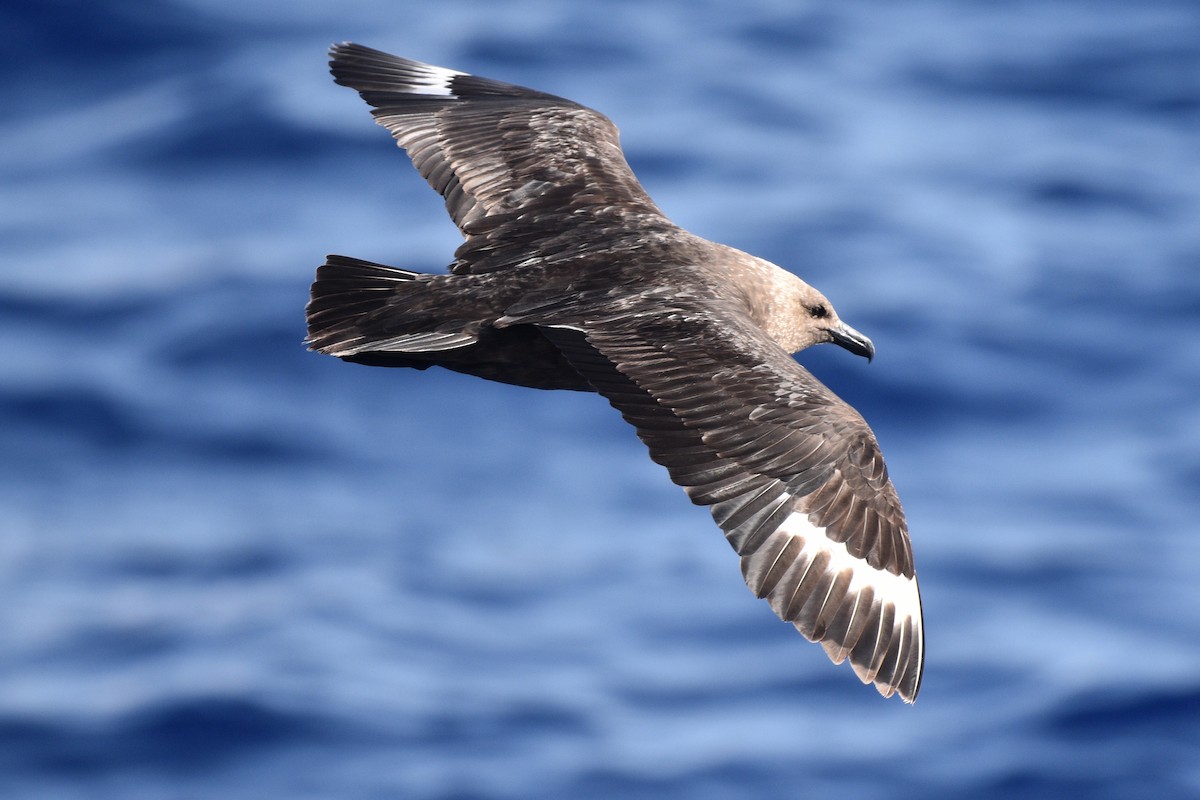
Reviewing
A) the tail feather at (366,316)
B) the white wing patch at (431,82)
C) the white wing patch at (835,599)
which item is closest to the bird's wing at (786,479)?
→ the white wing patch at (835,599)

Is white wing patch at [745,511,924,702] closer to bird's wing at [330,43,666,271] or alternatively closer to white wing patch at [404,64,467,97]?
bird's wing at [330,43,666,271]

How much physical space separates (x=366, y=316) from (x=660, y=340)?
1147 mm

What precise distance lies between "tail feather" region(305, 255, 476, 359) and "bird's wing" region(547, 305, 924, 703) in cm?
63

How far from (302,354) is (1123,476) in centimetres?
850

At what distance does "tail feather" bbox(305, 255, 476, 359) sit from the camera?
6.71m

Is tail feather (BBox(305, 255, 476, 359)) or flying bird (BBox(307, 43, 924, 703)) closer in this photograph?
flying bird (BBox(307, 43, 924, 703))

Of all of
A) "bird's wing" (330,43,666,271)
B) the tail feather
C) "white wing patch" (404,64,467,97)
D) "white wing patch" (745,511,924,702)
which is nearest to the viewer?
"white wing patch" (745,511,924,702)

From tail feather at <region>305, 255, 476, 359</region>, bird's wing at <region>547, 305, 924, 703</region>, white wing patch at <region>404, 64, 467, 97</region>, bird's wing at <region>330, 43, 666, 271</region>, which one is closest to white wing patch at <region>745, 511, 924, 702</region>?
bird's wing at <region>547, 305, 924, 703</region>

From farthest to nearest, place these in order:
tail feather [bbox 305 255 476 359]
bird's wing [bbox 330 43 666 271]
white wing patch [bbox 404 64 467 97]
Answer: white wing patch [bbox 404 64 467 97], bird's wing [bbox 330 43 666 271], tail feather [bbox 305 255 476 359]

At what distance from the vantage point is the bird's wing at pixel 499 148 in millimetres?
7629

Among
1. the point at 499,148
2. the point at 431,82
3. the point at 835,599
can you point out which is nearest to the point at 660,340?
the point at 835,599

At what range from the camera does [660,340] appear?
6496 mm

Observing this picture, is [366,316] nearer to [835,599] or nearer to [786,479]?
[786,479]

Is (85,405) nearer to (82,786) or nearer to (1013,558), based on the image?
(82,786)
